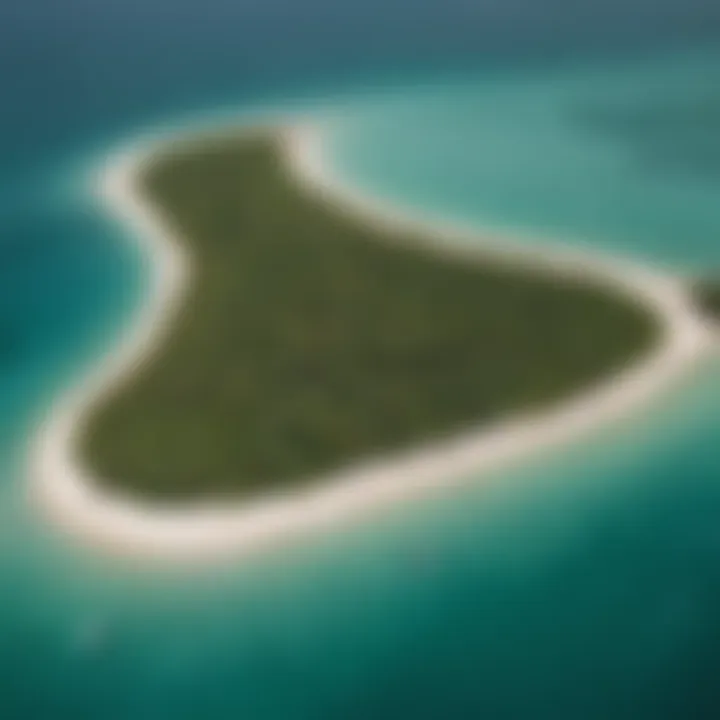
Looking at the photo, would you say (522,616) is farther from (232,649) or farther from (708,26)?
(708,26)

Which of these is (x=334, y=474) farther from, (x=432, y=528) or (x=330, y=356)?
(x=330, y=356)

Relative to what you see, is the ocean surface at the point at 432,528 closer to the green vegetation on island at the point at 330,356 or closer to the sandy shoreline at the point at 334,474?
the sandy shoreline at the point at 334,474

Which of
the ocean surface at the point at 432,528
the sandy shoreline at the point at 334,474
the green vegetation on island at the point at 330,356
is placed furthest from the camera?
the green vegetation on island at the point at 330,356

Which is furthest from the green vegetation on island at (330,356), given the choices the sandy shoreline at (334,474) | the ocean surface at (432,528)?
the ocean surface at (432,528)

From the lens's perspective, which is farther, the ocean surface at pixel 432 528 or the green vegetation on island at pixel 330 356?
the green vegetation on island at pixel 330 356

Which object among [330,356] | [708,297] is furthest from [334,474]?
[708,297]
